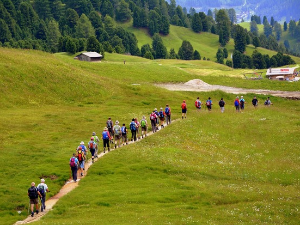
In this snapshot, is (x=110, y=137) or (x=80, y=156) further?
(x=110, y=137)

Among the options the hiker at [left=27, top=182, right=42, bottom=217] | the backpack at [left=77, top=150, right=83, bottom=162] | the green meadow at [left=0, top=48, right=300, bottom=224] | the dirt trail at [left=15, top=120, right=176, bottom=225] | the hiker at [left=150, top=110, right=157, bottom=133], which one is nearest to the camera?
the dirt trail at [left=15, top=120, right=176, bottom=225]

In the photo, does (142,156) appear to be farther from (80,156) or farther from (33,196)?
(33,196)

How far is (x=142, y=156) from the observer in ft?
155

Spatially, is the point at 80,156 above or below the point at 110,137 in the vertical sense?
below

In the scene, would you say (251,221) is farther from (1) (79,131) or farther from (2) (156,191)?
(1) (79,131)

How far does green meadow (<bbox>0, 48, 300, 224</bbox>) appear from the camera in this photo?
34.4 meters

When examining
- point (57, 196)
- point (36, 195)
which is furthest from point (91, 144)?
point (36, 195)

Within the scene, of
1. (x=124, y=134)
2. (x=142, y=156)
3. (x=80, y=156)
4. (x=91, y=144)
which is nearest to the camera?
(x=80, y=156)

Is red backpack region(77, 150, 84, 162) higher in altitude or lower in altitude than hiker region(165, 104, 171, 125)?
lower

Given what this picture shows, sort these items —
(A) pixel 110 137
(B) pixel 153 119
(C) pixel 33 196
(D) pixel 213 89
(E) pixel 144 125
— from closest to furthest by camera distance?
(C) pixel 33 196
(A) pixel 110 137
(E) pixel 144 125
(B) pixel 153 119
(D) pixel 213 89

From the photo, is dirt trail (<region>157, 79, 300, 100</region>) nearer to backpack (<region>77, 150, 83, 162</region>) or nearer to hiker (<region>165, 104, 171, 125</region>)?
hiker (<region>165, 104, 171, 125</region>)

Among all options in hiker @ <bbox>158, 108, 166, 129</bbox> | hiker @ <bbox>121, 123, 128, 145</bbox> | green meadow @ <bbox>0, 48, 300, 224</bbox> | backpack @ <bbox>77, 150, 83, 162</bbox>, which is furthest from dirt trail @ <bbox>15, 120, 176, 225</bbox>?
hiker @ <bbox>158, 108, 166, 129</bbox>

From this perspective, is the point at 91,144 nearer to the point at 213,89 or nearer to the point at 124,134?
the point at 124,134

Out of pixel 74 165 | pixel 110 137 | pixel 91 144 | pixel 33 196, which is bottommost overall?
pixel 33 196
